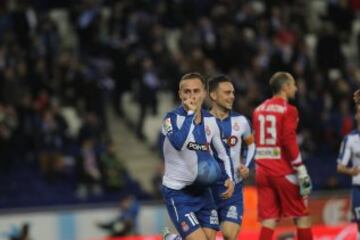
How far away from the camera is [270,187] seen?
11.6 m

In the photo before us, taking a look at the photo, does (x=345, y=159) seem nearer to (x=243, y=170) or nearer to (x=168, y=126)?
(x=243, y=170)

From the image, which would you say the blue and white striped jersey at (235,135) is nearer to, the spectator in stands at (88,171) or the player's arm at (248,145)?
the player's arm at (248,145)

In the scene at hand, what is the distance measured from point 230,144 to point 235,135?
0.11 meters

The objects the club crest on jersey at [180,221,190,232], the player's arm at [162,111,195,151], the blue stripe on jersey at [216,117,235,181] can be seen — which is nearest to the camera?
the player's arm at [162,111,195,151]

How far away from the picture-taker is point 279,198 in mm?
11594

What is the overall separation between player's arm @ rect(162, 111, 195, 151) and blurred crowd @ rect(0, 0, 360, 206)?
8180 mm

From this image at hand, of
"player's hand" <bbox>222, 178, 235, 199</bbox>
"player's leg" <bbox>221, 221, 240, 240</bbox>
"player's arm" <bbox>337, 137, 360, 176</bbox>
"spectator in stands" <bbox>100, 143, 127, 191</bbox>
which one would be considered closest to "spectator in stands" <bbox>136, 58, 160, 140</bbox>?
"spectator in stands" <bbox>100, 143, 127, 191</bbox>

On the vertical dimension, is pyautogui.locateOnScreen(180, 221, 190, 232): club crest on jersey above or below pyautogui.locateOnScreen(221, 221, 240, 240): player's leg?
above

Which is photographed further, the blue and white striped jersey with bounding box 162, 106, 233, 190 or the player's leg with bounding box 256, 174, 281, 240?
the player's leg with bounding box 256, 174, 281, 240

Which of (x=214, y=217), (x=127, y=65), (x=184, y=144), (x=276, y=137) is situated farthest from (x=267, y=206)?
(x=127, y=65)

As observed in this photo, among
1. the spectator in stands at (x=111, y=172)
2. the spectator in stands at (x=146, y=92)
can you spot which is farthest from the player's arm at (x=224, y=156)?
the spectator in stands at (x=146, y=92)

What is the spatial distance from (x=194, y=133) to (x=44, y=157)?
8437 millimetres

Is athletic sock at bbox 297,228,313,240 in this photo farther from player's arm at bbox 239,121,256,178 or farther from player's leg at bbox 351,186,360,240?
player's arm at bbox 239,121,256,178

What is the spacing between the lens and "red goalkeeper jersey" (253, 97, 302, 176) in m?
11.2
